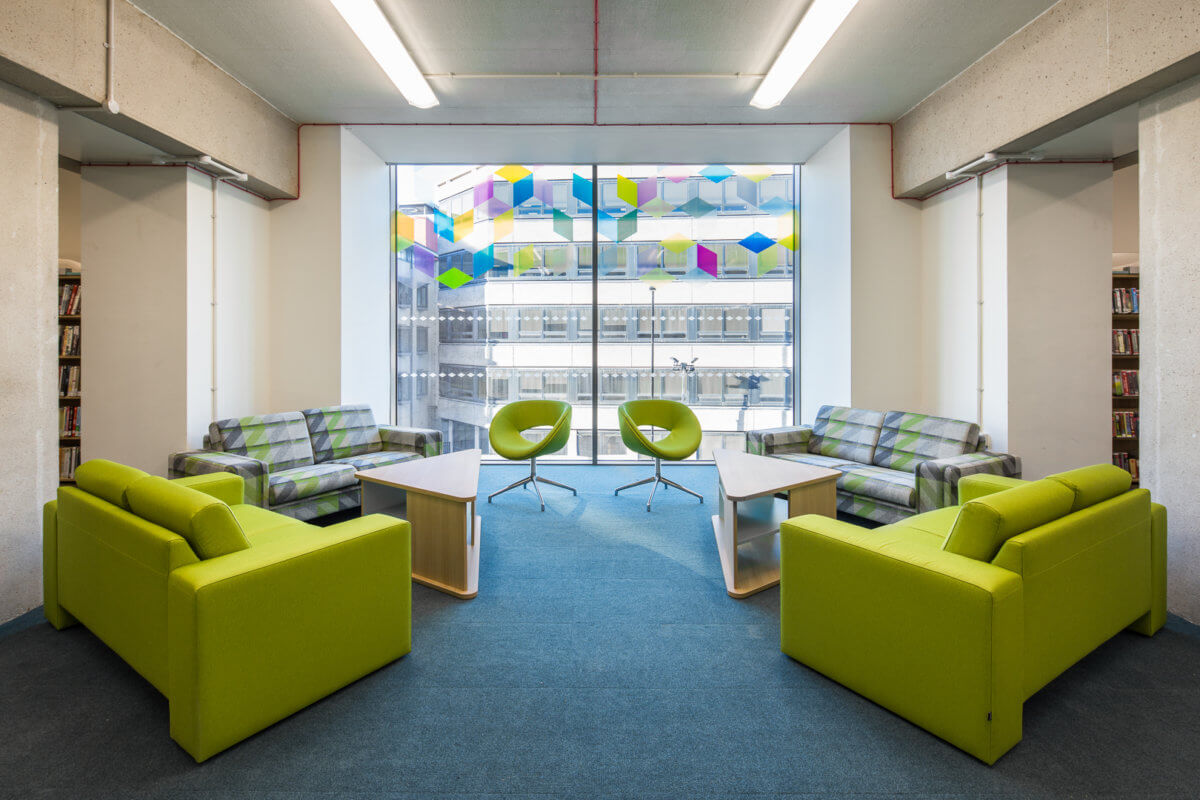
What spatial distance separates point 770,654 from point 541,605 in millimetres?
1077

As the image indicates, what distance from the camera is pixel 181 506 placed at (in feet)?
5.53

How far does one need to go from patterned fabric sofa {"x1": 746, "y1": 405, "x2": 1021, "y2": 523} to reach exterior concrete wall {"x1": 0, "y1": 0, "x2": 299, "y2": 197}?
4.51 metres

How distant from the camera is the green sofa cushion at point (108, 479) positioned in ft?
6.38

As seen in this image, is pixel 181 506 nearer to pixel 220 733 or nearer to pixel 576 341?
pixel 220 733

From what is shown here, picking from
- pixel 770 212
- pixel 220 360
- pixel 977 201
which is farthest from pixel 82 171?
pixel 977 201

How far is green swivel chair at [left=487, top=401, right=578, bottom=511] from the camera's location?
13.9 ft

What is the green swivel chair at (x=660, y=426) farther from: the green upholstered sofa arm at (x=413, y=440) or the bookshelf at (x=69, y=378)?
the bookshelf at (x=69, y=378)

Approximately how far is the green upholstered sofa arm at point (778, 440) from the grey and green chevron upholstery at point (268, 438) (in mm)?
3530

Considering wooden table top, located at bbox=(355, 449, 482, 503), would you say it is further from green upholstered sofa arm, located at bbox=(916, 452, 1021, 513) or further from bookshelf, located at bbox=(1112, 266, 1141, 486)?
bookshelf, located at bbox=(1112, 266, 1141, 486)

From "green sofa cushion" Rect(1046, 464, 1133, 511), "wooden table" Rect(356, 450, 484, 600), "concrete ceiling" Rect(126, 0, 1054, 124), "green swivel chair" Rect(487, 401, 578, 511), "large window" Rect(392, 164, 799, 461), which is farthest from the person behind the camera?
"large window" Rect(392, 164, 799, 461)

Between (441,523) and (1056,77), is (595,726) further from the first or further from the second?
(1056,77)

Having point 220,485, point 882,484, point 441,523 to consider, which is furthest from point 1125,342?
point 220,485

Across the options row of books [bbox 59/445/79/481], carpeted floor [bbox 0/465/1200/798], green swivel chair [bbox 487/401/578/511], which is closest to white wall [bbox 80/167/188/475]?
row of books [bbox 59/445/79/481]

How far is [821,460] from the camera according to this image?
4191 mm
